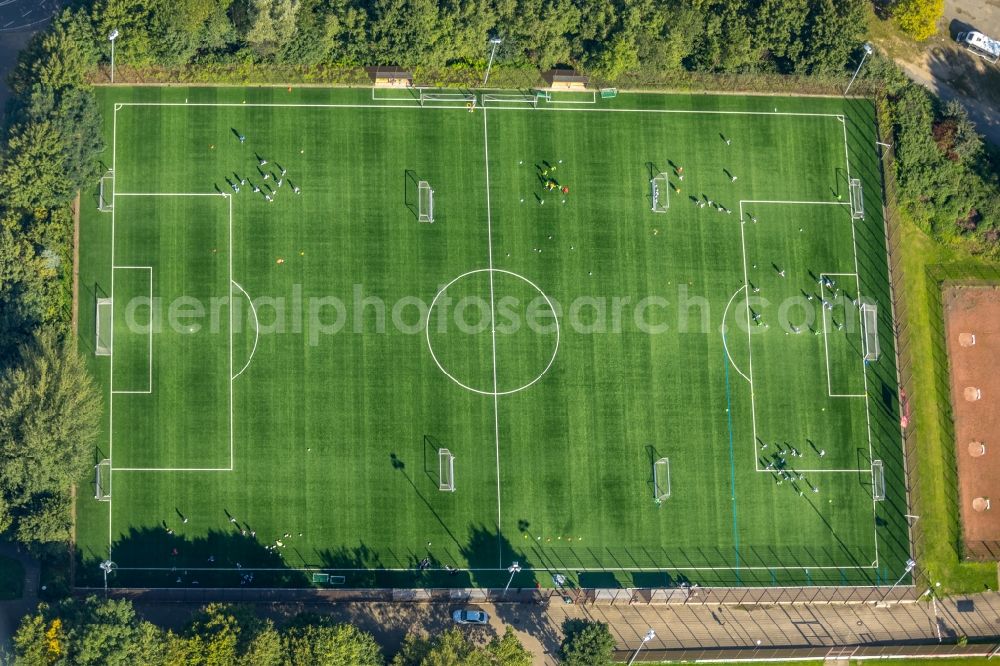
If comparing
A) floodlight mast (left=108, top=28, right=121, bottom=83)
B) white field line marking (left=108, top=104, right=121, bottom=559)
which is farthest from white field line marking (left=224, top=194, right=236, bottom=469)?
floodlight mast (left=108, top=28, right=121, bottom=83)

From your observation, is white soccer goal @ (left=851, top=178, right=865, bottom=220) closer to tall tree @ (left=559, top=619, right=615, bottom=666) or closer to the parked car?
tall tree @ (left=559, top=619, right=615, bottom=666)

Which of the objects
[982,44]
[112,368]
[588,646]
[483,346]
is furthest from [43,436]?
[982,44]

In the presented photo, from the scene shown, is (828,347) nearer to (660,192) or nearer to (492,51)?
(660,192)

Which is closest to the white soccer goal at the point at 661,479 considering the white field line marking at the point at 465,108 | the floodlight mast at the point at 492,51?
the white field line marking at the point at 465,108

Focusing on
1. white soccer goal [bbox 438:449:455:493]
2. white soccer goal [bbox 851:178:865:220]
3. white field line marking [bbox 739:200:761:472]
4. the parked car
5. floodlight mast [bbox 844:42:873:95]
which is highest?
floodlight mast [bbox 844:42:873:95]

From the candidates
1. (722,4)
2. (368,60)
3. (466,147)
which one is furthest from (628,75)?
(368,60)

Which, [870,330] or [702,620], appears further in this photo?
[870,330]
